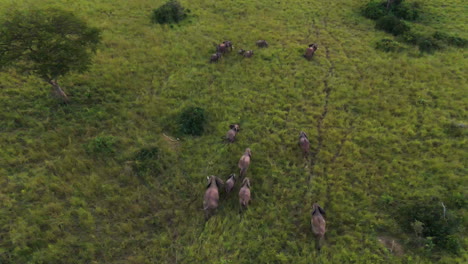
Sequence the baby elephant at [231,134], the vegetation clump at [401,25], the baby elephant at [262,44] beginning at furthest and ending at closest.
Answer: the baby elephant at [262,44], the vegetation clump at [401,25], the baby elephant at [231,134]

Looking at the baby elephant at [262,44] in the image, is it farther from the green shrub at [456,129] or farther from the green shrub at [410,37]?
the green shrub at [456,129]

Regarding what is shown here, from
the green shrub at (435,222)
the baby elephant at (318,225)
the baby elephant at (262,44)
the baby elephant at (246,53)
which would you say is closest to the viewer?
the green shrub at (435,222)

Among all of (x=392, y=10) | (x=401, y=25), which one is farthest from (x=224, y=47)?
(x=392, y=10)

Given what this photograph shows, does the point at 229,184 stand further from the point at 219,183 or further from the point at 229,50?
the point at 229,50

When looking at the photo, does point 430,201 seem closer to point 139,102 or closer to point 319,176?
point 319,176

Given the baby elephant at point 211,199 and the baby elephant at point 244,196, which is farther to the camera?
the baby elephant at point 244,196

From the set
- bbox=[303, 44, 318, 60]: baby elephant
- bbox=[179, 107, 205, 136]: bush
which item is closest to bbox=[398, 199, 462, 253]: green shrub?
bbox=[179, 107, 205, 136]: bush

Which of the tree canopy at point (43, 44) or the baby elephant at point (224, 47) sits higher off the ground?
the tree canopy at point (43, 44)

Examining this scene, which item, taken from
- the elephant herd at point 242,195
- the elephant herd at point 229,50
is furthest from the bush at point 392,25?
the elephant herd at point 242,195
